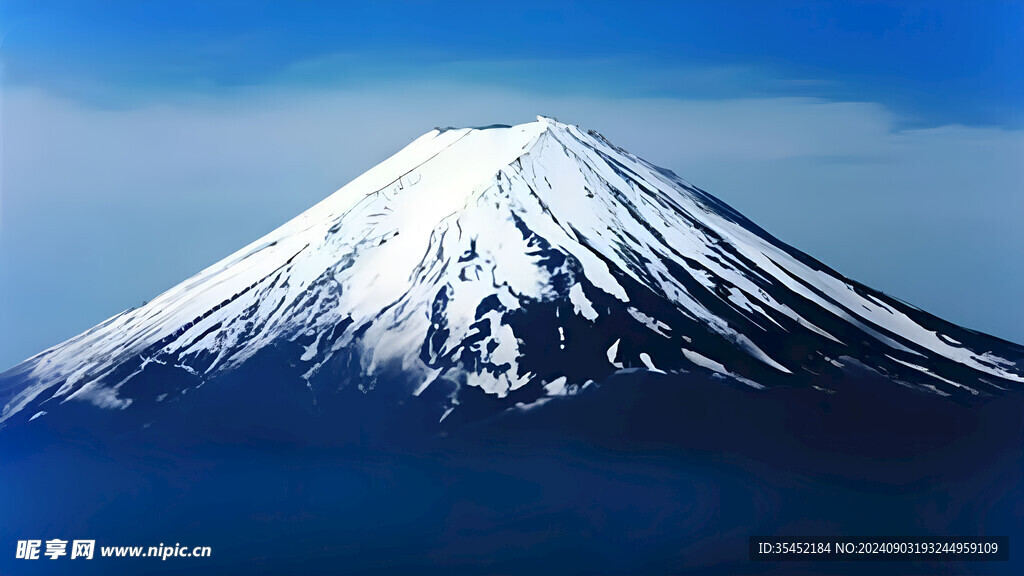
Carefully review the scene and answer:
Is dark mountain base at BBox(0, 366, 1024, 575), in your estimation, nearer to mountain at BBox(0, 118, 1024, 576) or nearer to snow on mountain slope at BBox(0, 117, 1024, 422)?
mountain at BBox(0, 118, 1024, 576)

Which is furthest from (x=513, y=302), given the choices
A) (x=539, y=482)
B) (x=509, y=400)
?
(x=539, y=482)

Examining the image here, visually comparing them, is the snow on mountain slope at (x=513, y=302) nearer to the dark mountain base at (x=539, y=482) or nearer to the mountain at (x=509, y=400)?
the mountain at (x=509, y=400)

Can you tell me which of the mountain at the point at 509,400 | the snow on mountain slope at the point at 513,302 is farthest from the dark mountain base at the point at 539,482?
the snow on mountain slope at the point at 513,302

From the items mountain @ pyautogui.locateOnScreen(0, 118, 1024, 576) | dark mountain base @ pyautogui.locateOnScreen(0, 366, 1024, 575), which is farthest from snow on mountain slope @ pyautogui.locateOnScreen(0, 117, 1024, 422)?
dark mountain base @ pyautogui.locateOnScreen(0, 366, 1024, 575)

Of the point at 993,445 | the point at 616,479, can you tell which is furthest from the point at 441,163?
the point at 993,445

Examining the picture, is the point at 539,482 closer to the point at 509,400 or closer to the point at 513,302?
the point at 509,400
